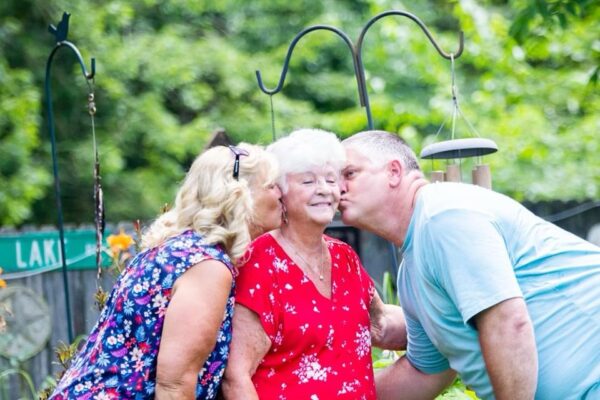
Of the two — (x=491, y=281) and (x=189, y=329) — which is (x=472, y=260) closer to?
(x=491, y=281)

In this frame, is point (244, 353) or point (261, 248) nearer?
point (244, 353)

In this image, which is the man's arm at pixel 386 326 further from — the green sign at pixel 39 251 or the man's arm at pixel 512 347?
the green sign at pixel 39 251

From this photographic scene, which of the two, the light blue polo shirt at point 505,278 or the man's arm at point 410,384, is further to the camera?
the man's arm at point 410,384

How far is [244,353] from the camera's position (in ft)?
9.09

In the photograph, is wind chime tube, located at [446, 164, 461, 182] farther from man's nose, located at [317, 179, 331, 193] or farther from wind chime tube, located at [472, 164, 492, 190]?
man's nose, located at [317, 179, 331, 193]

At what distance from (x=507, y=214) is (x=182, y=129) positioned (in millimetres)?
7771

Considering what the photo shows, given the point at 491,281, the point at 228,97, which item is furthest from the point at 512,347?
the point at 228,97

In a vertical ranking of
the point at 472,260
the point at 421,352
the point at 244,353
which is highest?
the point at 472,260

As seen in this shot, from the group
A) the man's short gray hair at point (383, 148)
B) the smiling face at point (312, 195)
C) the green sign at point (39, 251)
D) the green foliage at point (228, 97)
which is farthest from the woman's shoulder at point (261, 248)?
the green foliage at point (228, 97)

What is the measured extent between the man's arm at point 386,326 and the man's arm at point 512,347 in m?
0.72

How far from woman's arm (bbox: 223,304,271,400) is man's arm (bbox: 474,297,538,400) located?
65 cm

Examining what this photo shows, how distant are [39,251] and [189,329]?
4.91 m

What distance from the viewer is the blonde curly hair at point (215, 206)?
269 centimetres

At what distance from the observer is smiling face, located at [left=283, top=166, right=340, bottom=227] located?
295 cm
